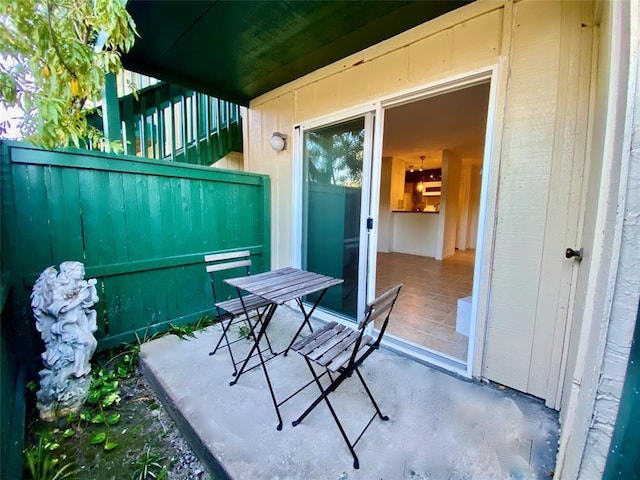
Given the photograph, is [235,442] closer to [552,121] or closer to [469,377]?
[469,377]

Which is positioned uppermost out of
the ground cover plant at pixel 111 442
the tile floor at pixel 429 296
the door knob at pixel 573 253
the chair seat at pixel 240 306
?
the door knob at pixel 573 253

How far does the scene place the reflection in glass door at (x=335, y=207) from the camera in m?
2.52

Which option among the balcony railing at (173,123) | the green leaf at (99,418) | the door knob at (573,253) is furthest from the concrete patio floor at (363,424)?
the balcony railing at (173,123)

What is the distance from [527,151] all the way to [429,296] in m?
2.38

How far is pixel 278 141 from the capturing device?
306 cm

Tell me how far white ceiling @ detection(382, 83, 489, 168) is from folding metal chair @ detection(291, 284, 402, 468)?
2198mm

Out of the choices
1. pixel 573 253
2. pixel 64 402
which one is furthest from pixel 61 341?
pixel 573 253

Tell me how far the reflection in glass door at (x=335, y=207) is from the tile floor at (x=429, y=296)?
0.64 m

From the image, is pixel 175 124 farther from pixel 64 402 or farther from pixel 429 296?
pixel 429 296

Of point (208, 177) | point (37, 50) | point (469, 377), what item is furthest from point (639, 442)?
point (208, 177)

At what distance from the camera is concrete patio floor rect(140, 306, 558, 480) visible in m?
1.25

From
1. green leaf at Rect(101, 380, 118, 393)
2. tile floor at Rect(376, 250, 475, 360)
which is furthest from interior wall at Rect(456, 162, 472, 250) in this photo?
green leaf at Rect(101, 380, 118, 393)

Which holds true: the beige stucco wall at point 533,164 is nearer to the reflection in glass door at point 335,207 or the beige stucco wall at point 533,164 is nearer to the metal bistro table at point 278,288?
the reflection in glass door at point 335,207

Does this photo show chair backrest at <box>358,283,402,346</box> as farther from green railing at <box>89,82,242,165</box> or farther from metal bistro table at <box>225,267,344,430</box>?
green railing at <box>89,82,242,165</box>
